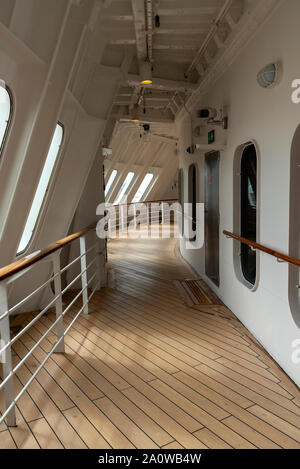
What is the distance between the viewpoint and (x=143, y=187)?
41.3 feet

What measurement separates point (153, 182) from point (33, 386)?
10.8 metres

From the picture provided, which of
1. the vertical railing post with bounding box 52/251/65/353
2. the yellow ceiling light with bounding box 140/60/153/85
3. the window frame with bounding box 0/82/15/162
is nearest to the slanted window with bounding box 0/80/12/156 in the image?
the window frame with bounding box 0/82/15/162

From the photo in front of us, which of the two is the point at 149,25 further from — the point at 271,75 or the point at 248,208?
the point at 248,208

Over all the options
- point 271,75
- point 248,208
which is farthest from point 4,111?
point 248,208

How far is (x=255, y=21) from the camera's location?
99.3 inches

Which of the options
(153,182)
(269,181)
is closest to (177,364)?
(269,181)

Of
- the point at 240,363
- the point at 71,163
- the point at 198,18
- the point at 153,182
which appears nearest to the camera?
the point at 240,363

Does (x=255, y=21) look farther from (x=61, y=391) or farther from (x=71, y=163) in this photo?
(x=61, y=391)

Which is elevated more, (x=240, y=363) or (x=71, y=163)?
(x=71, y=163)

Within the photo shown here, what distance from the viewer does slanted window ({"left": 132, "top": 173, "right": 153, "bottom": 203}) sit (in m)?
12.4

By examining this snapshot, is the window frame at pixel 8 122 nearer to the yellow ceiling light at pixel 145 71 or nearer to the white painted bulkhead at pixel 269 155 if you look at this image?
the white painted bulkhead at pixel 269 155

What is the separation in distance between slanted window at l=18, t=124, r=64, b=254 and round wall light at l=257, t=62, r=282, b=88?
163 cm

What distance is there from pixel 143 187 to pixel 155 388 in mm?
10795

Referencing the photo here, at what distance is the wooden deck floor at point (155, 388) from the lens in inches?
65.6
